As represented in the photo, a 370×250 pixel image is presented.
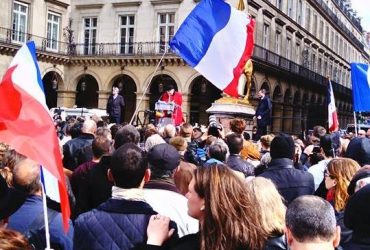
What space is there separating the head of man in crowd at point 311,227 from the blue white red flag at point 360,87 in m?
7.88

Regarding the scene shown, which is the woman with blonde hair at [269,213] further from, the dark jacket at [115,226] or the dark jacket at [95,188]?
the dark jacket at [95,188]

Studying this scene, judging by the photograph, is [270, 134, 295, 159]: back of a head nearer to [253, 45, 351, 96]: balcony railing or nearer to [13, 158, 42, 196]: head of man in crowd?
[13, 158, 42, 196]: head of man in crowd

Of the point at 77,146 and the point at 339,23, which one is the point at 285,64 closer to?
the point at 339,23

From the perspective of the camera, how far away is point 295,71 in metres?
37.7

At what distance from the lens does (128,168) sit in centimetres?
344

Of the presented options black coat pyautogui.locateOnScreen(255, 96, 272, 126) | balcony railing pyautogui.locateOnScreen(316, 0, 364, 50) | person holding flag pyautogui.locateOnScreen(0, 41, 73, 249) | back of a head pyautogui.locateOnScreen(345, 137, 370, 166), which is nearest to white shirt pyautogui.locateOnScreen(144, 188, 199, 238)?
person holding flag pyautogui.locateOnScreen(0, 41, 73, 249)

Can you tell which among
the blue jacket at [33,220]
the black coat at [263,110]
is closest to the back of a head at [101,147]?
the blue jacket at [33,220]

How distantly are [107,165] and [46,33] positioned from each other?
89.0 feet

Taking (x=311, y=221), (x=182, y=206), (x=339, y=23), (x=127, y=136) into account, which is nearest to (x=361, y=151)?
(x=127, y=136)

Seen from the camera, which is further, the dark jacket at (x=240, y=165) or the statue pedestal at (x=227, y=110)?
the statue pedestal at (x=227, y=110)

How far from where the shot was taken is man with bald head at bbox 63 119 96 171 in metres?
6.54

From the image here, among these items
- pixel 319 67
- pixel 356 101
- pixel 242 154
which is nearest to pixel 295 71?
pixel 319 67

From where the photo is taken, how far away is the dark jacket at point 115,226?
10.4 ft

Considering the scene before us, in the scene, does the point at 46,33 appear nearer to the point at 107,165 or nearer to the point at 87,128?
the point at 87,128
